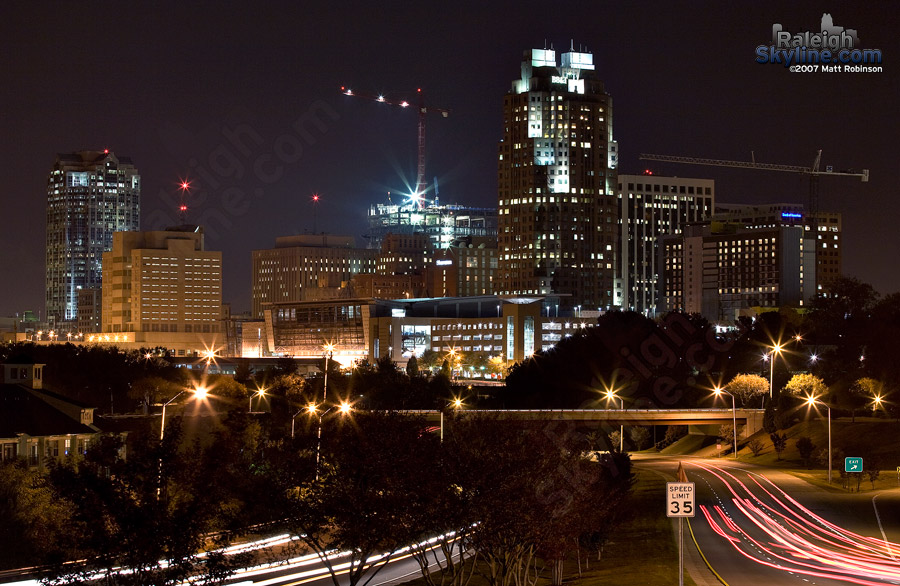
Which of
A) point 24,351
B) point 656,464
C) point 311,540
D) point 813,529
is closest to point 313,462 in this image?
point 311,540

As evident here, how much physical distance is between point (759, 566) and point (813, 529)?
14.0m

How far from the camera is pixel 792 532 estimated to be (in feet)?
233

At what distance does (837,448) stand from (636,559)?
58.4 meters

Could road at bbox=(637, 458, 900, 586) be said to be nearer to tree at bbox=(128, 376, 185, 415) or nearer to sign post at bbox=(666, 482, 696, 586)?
sign post at bbox=(666, 482, 696, 586)

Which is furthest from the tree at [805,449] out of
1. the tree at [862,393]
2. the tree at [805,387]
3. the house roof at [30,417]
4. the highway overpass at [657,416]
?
the house roof at [30,417]

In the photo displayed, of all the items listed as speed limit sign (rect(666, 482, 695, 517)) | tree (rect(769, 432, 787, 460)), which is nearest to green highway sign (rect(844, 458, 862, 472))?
tree (rect(769, 432, 787, 460))

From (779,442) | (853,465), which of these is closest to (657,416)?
(779,442)

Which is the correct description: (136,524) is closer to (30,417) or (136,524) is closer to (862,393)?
(30,417)

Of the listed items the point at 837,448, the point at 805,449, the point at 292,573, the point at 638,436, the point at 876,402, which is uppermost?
the point at 876,402

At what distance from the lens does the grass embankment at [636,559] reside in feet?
195

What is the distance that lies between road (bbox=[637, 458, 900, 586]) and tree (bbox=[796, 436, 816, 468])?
12.1 metres

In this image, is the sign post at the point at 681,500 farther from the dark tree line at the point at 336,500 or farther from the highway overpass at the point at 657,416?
the highway overpass at the point at 657,416

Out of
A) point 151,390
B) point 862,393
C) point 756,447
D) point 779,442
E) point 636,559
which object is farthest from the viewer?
point 151,390

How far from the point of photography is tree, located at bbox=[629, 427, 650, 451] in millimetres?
160000
